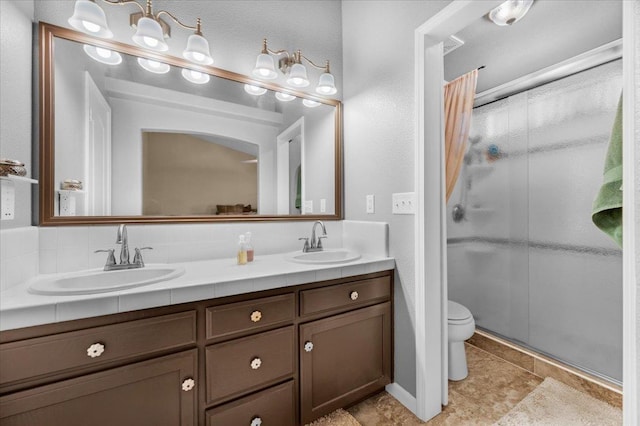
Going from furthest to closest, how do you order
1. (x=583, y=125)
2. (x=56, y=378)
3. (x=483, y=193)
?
1. (x=483, y=193)
2. (x=583, y=125)
3. (x=56, y=378)

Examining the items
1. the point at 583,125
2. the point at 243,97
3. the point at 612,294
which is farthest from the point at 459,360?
the point at 243,97

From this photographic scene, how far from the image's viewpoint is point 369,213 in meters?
1.85

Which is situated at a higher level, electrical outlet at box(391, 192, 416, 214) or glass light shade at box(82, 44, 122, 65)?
glass light shade at box(82, 44, 122, 65)

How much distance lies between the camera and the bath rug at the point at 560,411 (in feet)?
4.71

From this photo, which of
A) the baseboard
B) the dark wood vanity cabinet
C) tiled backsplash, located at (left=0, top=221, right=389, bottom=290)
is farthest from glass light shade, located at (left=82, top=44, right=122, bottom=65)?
the baseboard

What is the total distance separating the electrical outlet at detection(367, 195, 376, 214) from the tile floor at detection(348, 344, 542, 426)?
1.12 metres

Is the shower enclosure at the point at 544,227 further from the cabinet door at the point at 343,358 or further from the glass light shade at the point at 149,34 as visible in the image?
the glass light shade at the point at 149,34

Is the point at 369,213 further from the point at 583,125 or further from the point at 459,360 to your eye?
the point at 583,125

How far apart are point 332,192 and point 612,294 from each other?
1822 mm

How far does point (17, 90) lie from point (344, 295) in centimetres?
165

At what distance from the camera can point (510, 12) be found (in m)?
1.72

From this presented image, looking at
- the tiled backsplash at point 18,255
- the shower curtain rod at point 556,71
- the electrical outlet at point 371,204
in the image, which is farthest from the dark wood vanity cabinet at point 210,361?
the shower curtain rod at point 556,71

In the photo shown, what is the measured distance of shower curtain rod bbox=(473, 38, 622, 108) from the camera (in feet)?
5.39

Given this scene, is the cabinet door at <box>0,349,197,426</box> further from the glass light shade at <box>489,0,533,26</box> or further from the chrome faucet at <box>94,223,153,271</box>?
the glass light shade at <box>489,0,533,26</box>
